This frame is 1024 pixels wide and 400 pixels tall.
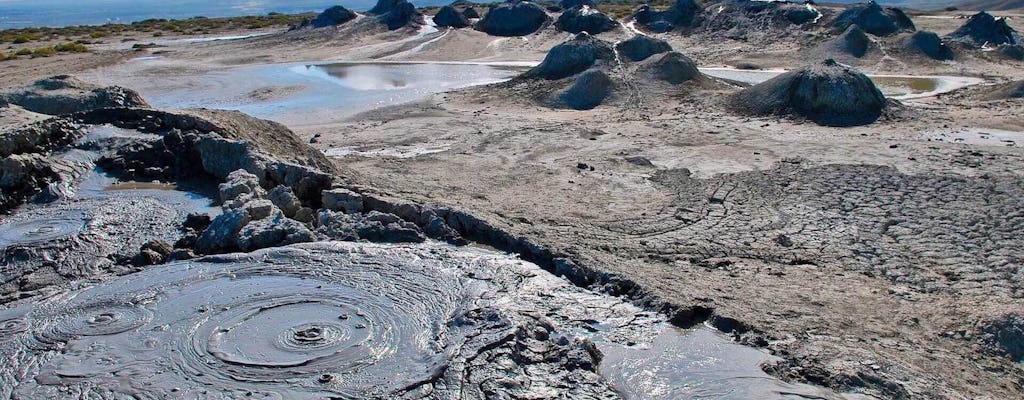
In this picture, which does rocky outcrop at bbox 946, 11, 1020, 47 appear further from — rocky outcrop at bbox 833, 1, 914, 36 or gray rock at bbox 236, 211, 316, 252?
gray rock at bbox 236, 211, 316, 252

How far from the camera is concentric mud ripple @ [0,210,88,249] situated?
841 centimetres

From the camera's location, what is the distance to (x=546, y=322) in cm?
648

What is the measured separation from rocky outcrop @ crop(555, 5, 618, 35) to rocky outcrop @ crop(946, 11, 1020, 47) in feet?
43.6

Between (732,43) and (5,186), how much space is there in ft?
85.5

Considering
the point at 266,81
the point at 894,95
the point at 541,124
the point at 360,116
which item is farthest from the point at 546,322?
the point at 266,81

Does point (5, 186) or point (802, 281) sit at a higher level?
point (5, 186)

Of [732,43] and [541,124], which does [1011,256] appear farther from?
[732,43]

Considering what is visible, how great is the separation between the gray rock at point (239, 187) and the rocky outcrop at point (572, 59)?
11.7m

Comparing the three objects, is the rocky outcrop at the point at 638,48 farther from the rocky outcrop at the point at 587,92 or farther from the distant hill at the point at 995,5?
the distant hill at the point at 995,5

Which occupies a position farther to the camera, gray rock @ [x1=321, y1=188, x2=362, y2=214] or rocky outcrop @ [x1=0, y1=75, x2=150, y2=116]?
rocky outcrop @ [x1=0, y1=75, x2=150, y2=116]

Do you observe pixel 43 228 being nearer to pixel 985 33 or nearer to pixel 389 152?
pixel 389 152

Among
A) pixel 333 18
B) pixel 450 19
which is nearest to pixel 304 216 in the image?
pixel 450 19

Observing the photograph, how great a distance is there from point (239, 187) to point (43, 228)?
2.06 meters

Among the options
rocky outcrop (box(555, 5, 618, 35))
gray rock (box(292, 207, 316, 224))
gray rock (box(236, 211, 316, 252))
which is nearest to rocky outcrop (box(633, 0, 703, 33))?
rocky outcrop (box(555, 5, 618, 35))
